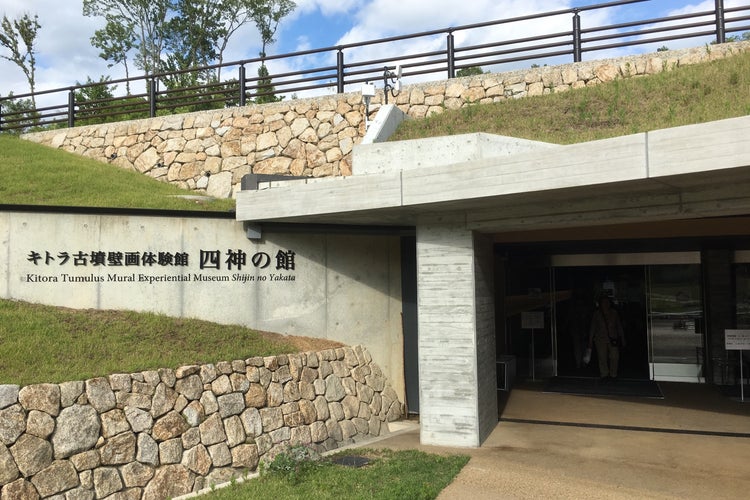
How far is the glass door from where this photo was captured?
12992 millimetres

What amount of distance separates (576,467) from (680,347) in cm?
673

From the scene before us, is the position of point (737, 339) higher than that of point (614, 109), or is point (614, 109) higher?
point (614, 109)

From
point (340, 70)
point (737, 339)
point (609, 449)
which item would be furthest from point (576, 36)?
point (609, 449)

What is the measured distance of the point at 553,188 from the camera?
708 centimetres

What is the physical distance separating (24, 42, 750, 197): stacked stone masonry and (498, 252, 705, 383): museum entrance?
4.53 meters

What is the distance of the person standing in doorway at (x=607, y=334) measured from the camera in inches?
513

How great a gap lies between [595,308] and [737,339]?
3.17 meters

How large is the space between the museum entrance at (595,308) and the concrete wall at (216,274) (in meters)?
4.13

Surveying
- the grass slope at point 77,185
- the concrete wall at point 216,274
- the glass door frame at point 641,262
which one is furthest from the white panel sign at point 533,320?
the grass slope at point 77,185

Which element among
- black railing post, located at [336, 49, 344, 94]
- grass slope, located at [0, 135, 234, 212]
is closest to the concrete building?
grass slope, located at [0, 135, 234, 212]

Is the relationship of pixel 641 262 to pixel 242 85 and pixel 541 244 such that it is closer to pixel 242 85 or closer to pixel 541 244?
pixel 541 244

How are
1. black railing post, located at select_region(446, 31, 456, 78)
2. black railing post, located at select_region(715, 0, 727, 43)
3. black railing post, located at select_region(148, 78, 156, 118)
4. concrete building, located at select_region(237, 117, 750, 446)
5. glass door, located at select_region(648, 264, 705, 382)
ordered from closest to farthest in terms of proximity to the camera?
concrete building, located at select_region(237, 117, 750, 446), glass door, located at select_region(648, 264, 705, 382), black railing post, located at select_region(715, 0, 727, 43), black railing post, located at select_region(446, 31, 456, 78), black railing post, located at select_region(148, 78, 156, 118)

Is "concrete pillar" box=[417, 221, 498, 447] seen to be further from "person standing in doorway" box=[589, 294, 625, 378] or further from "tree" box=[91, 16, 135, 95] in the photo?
"tree" box=[91, 16, 135, 95]

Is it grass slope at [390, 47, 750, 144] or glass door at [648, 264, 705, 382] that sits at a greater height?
grass slope at [390, 47, 750, 144]
